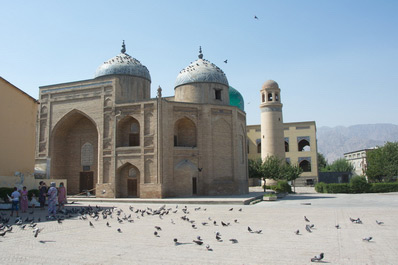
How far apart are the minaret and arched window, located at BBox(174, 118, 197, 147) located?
48.1 ft

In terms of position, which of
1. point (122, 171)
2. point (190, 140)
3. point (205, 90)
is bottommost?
point (122, 171)

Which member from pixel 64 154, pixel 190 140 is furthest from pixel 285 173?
pixel 64 154

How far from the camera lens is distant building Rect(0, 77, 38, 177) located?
18.8m

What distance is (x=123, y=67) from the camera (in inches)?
1126

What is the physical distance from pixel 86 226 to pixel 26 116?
12.8 meters

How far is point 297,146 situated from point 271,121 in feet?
32.1

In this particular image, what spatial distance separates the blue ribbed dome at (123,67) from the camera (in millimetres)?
28484

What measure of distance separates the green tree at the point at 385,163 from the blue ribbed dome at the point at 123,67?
29.4m

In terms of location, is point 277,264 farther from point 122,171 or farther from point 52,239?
point 122,171

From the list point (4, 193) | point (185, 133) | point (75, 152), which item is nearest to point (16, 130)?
point (4, 193)

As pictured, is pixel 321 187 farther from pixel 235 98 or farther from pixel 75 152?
pixel 75 152

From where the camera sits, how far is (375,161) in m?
43.2

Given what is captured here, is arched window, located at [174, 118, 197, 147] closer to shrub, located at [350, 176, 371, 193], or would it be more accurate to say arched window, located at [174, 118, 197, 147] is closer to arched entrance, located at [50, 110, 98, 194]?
arched entrance, located at [50, 110, 98, 194]

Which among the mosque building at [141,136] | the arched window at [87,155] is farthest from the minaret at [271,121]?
the arched window at [87,155]
